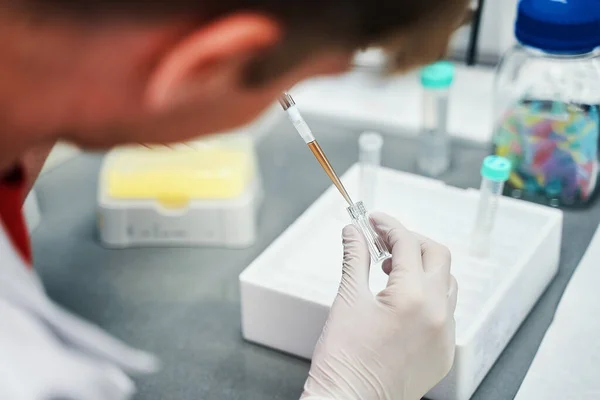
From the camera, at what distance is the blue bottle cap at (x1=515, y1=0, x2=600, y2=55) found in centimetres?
108

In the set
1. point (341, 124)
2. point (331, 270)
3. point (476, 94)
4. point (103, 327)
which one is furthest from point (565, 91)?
point (103, 327)

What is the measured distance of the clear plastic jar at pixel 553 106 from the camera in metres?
1.09

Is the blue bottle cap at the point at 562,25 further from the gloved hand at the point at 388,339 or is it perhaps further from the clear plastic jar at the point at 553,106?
the gloved hand at the point at 388,339

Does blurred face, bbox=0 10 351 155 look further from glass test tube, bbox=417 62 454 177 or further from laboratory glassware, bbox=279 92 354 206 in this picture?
glass test tube, bbox=417 62 454 177

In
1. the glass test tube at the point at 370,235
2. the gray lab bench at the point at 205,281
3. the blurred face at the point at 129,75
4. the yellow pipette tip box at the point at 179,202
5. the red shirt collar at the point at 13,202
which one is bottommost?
the gray lab bench at the point at 205,281

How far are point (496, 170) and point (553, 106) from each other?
297mm

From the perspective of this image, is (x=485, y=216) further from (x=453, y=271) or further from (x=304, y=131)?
(x=304, y=131)

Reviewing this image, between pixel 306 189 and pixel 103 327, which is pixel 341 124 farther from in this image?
pixel 103 327

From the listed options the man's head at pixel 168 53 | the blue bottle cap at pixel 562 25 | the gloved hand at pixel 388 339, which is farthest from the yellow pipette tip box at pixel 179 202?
the man's head at pixel 168 53

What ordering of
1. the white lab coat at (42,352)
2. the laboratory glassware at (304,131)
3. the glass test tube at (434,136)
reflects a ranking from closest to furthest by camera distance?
the white lab coat at (42,352) < the laboratory glassware at (304,131) < the glass test tube at (434,136)

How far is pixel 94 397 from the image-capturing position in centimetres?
67

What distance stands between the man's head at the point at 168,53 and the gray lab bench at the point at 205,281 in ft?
1.51

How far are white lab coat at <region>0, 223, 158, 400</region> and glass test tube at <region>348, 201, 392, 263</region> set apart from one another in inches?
13.5

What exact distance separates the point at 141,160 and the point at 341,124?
425 mm
